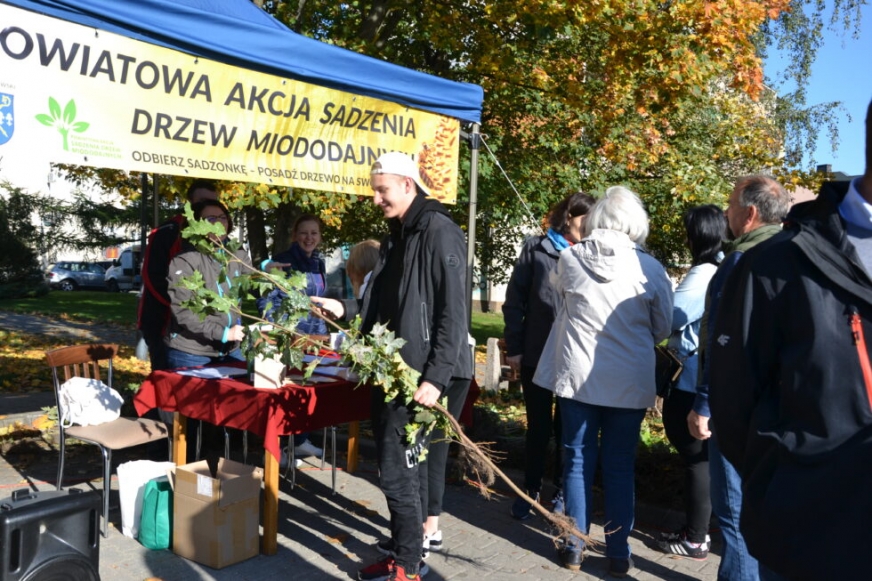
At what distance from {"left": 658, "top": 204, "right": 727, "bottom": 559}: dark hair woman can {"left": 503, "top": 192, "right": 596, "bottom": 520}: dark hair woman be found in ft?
2.38

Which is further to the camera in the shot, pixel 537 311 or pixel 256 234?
pixel 256 234

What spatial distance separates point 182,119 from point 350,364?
5.57 ft

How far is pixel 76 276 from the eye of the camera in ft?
121

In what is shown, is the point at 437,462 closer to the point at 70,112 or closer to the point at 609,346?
the point at 609,346

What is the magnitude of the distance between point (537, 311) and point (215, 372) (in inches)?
74.6

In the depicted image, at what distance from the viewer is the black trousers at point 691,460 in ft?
12.8

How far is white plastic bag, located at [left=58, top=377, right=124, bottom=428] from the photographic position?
4449mm

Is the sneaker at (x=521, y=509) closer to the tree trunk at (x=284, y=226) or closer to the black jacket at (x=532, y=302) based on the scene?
the black jacket at (x=532, y=302)

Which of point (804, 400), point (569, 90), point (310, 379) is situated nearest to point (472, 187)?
point (310, 379)

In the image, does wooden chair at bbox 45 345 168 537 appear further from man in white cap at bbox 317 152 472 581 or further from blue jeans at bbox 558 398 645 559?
blue jeans at bbox 558 398 645 559

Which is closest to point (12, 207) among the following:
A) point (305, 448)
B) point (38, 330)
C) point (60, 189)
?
point (38, 330)

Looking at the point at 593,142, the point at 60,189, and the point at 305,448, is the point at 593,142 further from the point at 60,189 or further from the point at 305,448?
the point at 60,189

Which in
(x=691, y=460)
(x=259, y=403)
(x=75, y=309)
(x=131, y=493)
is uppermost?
(x=259, y=403)

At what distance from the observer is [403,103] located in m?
4.98
